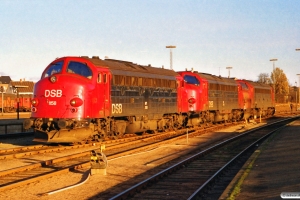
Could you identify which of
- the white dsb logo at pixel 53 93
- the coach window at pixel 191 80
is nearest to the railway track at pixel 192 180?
the white dsb logo at pixel 53 93

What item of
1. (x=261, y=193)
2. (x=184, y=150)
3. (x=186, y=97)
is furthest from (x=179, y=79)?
(x=261, y=193)

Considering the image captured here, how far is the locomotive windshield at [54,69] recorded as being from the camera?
20431mm

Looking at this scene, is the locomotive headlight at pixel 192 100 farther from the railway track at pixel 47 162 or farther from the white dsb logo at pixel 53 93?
the white dsb logo at pixel 53 93

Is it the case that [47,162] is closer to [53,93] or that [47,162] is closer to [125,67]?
[53,93]

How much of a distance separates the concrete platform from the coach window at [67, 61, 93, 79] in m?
8.50

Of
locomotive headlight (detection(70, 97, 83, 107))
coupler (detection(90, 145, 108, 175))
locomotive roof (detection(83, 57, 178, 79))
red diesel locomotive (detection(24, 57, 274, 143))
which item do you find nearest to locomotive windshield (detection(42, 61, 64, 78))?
red diesel locomotive (detection(24, 57, 274, 143))

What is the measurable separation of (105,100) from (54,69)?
2.88m

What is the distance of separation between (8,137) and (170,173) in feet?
48.1

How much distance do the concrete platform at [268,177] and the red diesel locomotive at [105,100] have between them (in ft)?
25.2

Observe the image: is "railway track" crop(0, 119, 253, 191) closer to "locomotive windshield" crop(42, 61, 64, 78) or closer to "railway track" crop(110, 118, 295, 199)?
"railway track" crop(110, 118, 295, 199)

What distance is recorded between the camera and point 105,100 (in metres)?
21.1

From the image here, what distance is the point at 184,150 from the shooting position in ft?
70.0

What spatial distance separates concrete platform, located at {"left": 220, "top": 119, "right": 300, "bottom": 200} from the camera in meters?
10.3

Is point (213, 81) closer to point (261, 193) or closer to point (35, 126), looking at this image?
point (35, 126)
